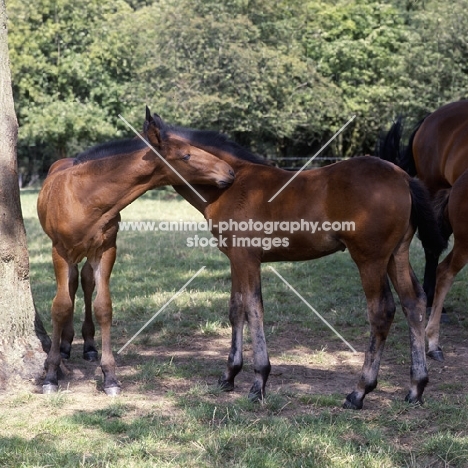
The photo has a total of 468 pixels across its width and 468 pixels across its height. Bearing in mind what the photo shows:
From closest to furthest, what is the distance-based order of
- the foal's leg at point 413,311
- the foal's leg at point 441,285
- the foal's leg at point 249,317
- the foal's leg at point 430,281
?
the foal's leg at point 413,311
the foal's leg at point 249,317
the foal's leg at point 441,285
the foal's leg at point 430,281

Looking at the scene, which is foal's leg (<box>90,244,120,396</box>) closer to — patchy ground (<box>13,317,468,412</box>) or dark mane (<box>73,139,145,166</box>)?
patchy ground (<box>13,317,468,412</box>)

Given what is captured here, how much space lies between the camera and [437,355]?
637 centimetres

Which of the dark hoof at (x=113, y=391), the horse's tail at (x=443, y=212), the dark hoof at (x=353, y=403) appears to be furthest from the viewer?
the horse's tail at (x=443, y=212)

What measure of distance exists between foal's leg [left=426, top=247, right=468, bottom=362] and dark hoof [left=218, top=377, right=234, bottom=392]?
2.04 meters

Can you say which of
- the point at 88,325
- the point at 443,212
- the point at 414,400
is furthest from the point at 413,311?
the point at 88,325

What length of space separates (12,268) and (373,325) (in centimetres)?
Result: 286

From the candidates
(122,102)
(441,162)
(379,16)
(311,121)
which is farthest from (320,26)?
(441,162)

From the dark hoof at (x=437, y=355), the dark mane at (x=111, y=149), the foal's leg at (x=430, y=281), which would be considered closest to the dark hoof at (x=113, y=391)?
the dark mane at (x=111, y=149)

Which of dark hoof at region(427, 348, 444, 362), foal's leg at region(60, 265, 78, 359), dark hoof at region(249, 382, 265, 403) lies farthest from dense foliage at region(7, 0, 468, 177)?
dark hoof at region(249, 382, 265, 403)

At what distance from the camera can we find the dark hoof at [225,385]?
538cm

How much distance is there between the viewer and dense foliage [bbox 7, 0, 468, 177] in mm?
23219

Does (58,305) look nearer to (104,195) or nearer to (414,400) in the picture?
(104,195)

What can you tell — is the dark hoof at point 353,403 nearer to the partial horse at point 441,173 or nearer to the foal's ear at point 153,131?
the partial horse at point 441,173

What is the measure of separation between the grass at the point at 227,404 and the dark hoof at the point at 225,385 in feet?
0.21
